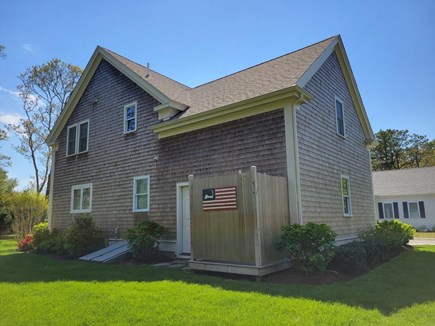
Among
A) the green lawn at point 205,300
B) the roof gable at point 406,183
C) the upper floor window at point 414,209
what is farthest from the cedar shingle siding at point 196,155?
the upper floor window at point 414,209

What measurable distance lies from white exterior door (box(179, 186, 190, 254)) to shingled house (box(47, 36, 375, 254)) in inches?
1.3

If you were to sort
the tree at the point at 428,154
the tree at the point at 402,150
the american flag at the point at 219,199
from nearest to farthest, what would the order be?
the american flag at the point at 219,199
the tree at the point at 428,154
the tree at the point at 402,150

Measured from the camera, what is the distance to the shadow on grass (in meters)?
5.13

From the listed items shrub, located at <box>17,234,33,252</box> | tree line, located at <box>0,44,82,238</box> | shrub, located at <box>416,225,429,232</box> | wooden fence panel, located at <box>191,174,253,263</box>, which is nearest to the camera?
wooden fence panel, located at <box>191,174,253,263</box>

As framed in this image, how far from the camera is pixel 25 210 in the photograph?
18578 mm

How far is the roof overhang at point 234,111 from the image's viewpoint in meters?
8.31

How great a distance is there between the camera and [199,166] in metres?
10.2

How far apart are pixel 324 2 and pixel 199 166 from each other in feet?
21.8

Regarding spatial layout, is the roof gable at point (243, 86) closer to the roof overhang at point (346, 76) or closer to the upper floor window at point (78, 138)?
the roof overhang at point (346, 76)

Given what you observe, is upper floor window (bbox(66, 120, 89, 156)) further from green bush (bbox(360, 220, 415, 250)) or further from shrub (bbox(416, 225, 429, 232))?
shrub (bbox(416, 225, 429, 232))

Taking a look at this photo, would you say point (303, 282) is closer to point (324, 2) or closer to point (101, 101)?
point (324, 2)

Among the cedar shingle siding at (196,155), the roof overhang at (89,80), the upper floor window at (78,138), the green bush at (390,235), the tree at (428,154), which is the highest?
the tree at (428,154)

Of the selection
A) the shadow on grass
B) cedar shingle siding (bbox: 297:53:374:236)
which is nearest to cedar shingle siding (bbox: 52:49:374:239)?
cedar shingle siding (bbox: 297:53:374:236)

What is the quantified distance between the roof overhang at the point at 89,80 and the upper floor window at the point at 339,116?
5622 millimetres
